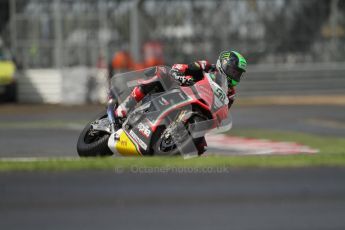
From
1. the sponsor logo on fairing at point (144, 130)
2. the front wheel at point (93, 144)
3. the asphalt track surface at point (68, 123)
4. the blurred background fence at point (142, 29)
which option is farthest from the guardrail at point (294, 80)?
the sponsor logo on fairing at point (144, 130)

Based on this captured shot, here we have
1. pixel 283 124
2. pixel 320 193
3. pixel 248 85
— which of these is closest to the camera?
pixel 320 193

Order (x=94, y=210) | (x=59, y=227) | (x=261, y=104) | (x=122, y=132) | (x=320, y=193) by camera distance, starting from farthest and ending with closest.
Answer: (x=261, y=104), (x=122, y=132), (x=320, y=193), (x=94, y=210), (x=59, y=227)

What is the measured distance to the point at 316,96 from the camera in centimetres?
2595

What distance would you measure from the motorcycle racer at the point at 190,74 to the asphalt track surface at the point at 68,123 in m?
2.01

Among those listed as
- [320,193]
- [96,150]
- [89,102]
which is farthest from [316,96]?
[320,193]

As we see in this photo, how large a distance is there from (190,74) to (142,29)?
51.8 feet

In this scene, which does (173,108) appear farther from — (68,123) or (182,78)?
(68,123)

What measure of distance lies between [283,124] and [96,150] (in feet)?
28.7

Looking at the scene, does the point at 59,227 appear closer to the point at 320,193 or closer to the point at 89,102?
the point at 320,193

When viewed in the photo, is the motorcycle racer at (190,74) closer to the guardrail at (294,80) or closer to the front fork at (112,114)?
the front fork at (112,114)

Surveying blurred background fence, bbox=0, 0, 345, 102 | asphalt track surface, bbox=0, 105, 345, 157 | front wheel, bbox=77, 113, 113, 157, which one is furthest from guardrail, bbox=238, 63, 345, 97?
front wheel, bbox=77, 113, 113, 157

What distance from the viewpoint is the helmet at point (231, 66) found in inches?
352

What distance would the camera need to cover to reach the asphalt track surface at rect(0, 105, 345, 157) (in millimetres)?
11812

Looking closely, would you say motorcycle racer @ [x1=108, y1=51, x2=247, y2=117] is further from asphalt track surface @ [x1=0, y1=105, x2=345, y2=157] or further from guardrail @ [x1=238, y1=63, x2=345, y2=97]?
guardrail @ [x1=238, y1=63, x2=345, y2=97]
